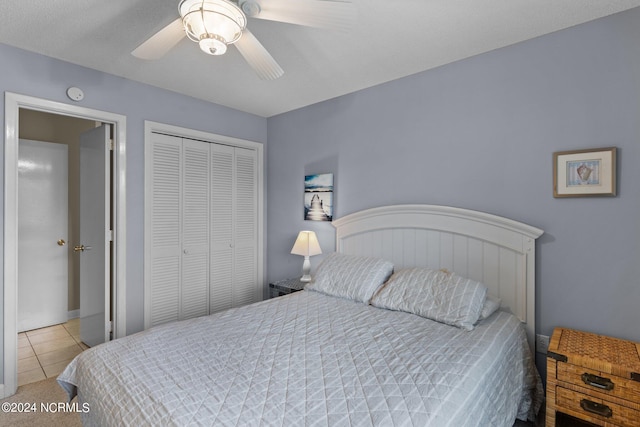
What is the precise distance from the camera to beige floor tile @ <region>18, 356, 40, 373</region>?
2.72m

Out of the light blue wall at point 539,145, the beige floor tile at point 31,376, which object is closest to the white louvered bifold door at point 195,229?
the beige floor tile at point 31,376

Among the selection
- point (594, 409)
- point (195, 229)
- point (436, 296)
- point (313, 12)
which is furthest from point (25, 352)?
point (594, 409)

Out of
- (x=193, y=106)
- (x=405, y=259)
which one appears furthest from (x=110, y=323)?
(x=405, y=259)

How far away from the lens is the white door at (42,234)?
3584 millimetres

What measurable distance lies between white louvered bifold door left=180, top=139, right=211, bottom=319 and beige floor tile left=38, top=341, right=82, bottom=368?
100 cm

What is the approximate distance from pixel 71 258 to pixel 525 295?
15.6 ft

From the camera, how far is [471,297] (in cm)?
195

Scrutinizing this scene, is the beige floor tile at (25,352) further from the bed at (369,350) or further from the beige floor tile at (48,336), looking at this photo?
the bed at (369,350)

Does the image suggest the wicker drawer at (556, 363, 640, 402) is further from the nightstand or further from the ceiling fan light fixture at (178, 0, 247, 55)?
the ceiling fan light fixture at (178, 0, 247, 55)

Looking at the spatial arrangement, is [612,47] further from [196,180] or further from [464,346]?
[196,180]

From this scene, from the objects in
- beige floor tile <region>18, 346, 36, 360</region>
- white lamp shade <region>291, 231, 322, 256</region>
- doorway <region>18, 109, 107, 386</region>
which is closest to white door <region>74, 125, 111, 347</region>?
doorway <region>18, 109, 107, 386</region>

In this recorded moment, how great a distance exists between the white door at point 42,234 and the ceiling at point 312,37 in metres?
1.80

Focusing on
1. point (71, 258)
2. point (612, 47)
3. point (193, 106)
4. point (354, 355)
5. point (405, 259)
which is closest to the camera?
point (354, 355)

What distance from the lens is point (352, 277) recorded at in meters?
2.50
